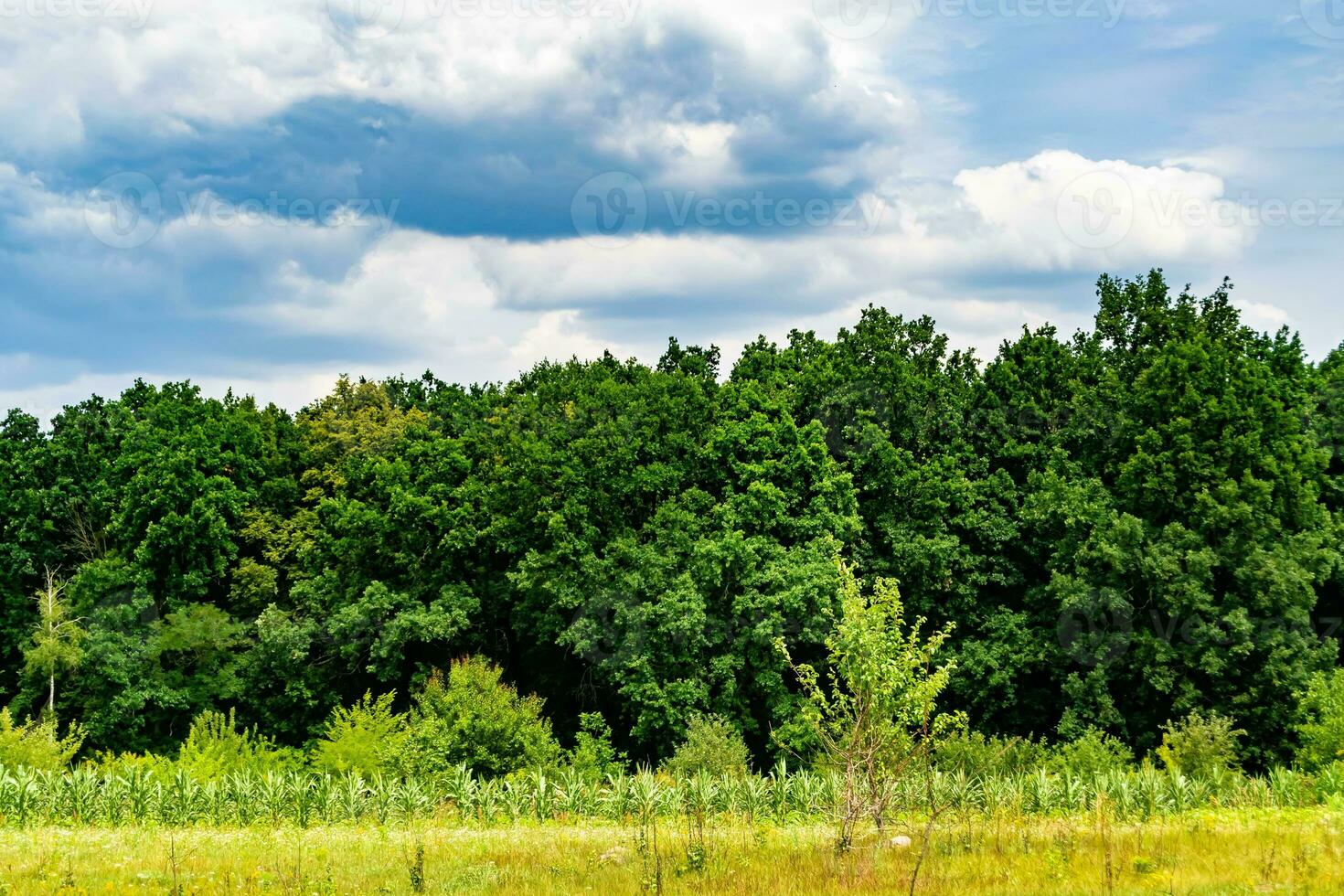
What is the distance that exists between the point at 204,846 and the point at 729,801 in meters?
9.52

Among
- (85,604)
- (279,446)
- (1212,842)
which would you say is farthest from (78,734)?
(1212,842)

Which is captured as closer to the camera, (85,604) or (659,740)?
(659,740)

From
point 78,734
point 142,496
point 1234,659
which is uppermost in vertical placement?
point 142,496

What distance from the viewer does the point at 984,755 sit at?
94.6ft

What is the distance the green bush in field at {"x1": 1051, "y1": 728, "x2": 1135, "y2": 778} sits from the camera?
26906 mm

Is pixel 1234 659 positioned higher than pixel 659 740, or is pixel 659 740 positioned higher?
pixel 1234 659

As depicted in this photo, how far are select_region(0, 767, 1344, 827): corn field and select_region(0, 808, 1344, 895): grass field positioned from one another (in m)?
1.37

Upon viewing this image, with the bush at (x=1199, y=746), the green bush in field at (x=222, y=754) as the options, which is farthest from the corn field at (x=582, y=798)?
the green bush in field at (x=222, y=754)

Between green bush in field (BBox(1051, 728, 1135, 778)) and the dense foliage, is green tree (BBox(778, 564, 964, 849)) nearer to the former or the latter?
green bush in field (BBox(1051, 728, 1135, 778))

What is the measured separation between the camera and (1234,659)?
31.8 metres

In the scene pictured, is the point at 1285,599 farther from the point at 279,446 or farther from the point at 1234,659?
the point at 279,446

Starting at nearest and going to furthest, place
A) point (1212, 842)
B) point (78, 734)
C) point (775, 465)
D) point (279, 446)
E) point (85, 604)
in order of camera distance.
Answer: point (1212, 842), point (775, 465), point (78, 734), point (85, 604), point (279, 446)

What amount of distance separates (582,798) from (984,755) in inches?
508

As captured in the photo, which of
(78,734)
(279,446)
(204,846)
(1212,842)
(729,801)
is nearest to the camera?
(1212,842)
